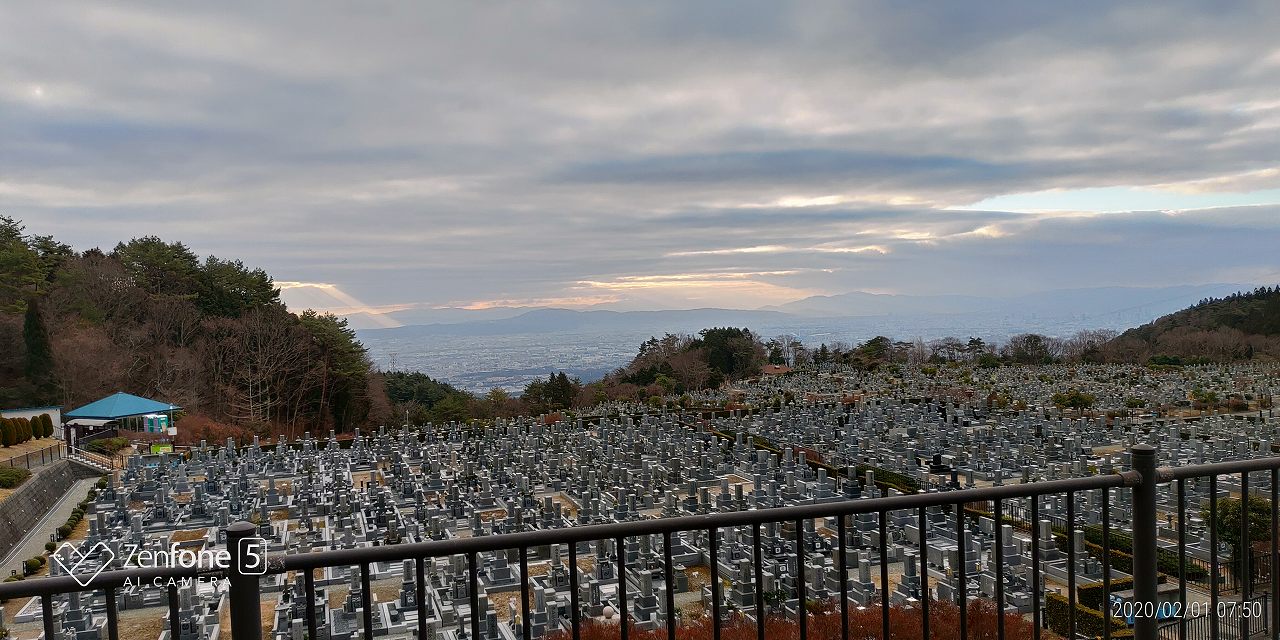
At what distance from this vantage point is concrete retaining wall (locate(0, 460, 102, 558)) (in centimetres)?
1587

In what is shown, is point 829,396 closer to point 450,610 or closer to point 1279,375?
point 1279,375

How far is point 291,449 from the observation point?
24172 mm

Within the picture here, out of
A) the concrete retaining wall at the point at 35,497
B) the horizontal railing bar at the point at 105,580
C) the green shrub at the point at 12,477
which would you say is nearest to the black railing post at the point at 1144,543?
the horizontal railing bar at the point at 105,580

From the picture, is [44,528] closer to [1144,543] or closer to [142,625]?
[142,625]

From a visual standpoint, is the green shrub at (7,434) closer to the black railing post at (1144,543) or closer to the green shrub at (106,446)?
the green shrub at (106,446)

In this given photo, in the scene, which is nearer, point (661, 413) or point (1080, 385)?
point (661, 413)

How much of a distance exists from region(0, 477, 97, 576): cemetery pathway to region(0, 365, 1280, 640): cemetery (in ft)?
2.47

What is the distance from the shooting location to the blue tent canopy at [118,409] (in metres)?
24.3

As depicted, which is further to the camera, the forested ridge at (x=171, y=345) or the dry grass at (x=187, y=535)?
the forested ridge at (x=171, y=345)

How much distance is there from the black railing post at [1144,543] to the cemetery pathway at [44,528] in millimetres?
16958

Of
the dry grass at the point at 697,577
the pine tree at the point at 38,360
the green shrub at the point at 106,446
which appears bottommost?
the dry grass at the point at 697,577

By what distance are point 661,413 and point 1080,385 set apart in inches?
808

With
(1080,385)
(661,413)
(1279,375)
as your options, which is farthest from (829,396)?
(1279,375)

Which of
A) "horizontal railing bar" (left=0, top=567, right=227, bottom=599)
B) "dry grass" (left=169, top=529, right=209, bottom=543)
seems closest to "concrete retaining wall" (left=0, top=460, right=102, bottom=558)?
"dry grass" (left=169, top=529, right=209, bottom=543)
